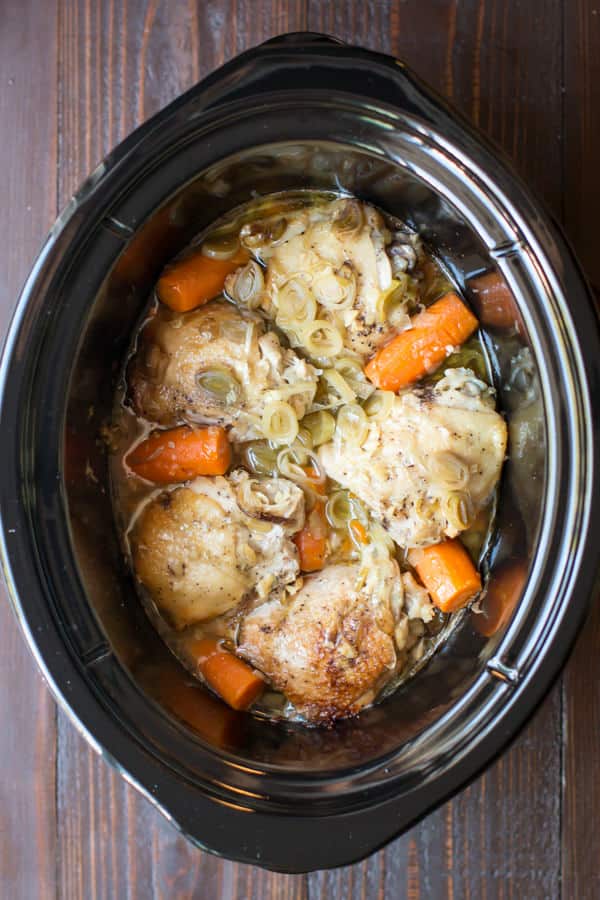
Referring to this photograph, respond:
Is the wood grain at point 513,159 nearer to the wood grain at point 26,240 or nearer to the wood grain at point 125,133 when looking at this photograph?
the wood grain at point 125,133

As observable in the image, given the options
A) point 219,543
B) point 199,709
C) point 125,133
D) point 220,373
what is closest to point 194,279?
point 220,373

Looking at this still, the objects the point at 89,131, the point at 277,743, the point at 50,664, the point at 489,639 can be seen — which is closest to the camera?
the point at 50,664

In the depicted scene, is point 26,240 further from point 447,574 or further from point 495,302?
point 447,574

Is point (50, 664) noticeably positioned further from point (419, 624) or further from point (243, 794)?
point (419, 624)

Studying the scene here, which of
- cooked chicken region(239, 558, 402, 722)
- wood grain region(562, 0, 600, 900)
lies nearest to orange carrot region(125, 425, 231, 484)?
cooked chicken region(239, 558, 402, 722)

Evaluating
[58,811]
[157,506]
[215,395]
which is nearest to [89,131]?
[215,395]

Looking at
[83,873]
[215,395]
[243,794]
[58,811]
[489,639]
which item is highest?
[215,395]

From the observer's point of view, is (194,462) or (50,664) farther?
(194,462)
